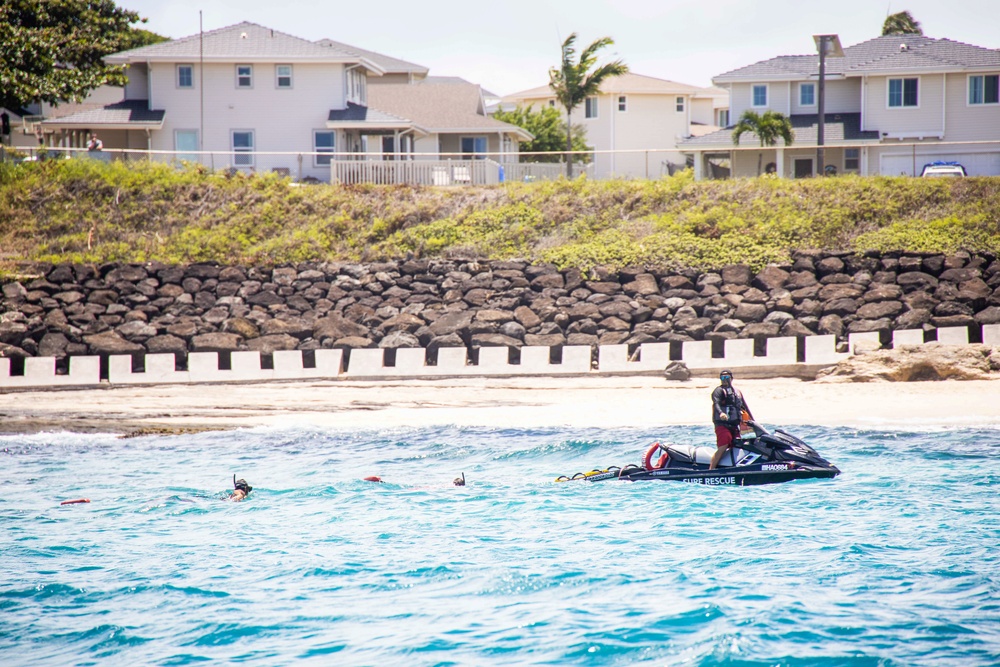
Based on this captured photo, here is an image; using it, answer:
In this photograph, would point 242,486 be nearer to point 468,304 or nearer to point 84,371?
point 84,371

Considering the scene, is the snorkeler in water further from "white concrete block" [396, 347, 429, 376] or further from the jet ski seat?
"white concrete block" [396, 347, 429, 376]

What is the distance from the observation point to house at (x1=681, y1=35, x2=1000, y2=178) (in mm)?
41656

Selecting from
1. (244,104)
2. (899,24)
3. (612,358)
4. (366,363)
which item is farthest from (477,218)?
(899,24)

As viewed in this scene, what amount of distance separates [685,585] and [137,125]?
34514 mm

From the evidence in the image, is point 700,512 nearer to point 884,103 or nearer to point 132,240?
point 132,240

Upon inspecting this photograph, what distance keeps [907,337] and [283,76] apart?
92.1ft

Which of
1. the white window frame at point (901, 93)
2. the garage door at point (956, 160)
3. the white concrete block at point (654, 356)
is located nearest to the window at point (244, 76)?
the garage door at point (956, 160)

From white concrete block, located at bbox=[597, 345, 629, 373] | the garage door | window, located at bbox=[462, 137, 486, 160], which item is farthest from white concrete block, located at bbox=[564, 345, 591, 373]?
window, located at bbox=[462, 137, 486, 160]

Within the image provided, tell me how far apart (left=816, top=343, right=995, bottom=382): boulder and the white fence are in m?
0.92

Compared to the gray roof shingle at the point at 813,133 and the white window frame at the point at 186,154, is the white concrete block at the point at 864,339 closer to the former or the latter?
the gray roof shingle at the point at 813,133

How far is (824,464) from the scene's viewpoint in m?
13.9

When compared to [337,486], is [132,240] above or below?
above

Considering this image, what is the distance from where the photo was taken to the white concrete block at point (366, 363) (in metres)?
22.4

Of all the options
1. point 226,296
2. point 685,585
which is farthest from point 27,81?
point 685,585
